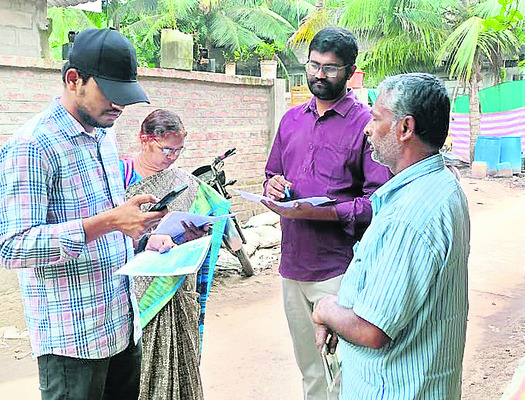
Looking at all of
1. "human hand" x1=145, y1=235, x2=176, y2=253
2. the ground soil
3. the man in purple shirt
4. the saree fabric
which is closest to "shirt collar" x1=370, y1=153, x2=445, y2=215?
the man in purple shirt

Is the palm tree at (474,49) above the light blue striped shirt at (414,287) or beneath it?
above

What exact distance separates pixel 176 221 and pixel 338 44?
3.67ft

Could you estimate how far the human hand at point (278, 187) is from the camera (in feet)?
8.82

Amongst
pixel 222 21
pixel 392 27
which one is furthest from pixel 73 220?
pixel 222 21

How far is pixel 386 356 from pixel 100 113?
3.90 ft

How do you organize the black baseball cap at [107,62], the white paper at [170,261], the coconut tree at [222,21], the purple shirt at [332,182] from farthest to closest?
1. the coconut tree at [222,21]
2. the purple shirt at [332,182]
3. the white paper at [170,261]
4. the black baseball cap at [107,62]

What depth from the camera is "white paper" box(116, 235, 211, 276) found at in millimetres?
1930

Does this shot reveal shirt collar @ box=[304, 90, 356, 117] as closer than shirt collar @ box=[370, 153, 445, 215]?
No

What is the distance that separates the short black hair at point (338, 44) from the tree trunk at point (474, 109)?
40.5ft

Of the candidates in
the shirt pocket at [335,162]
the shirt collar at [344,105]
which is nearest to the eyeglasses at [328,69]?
the shirt collar at [344,105]

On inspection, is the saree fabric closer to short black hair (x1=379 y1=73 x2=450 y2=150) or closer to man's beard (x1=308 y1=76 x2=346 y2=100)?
man's beard (x1=308 y1=76 x2=346 y2=100)

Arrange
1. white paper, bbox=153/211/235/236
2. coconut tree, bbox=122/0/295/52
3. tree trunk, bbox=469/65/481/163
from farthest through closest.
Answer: coconut tree, bbox=122/0/295/52, tree trunk, bbox=469/65/481/163, white paper, bbox=153/211/235/236

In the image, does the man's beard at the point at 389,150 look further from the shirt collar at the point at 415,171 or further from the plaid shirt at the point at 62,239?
the plaid shirt at the point at 62,239

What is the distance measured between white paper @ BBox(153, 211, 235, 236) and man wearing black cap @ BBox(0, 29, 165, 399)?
0.27 meters
